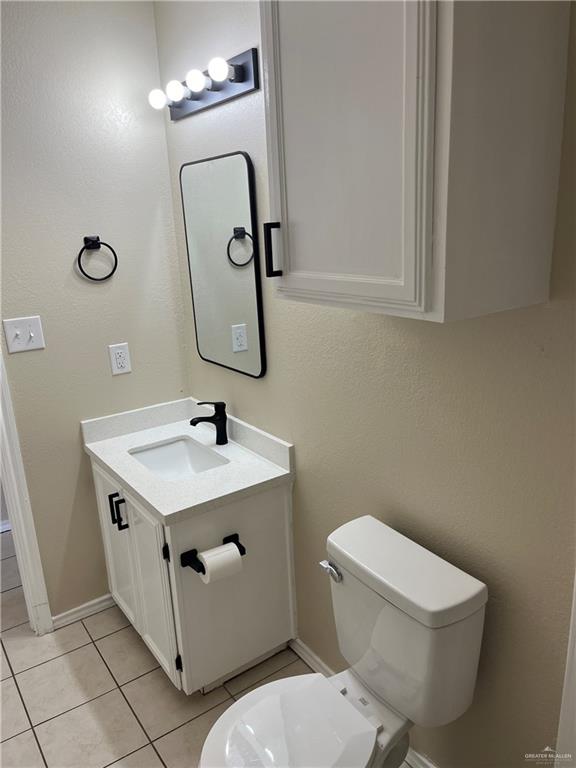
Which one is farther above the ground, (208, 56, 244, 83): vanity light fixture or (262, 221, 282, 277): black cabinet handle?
(208, 56, 244, 83): vanity light fixture

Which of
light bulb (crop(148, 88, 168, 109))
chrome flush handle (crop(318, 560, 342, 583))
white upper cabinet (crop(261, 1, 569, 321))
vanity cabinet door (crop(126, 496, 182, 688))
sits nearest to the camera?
white upper cabinet (crop(261, 1, 569, 321))

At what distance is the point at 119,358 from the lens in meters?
2.26

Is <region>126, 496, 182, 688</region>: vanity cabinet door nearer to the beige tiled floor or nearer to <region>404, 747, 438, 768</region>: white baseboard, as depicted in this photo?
the beige tiled floor

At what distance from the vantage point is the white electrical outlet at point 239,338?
6.49ft

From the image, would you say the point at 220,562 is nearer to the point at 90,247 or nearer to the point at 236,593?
the point at 236,593

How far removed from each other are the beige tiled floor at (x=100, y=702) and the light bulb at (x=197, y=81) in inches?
78.0

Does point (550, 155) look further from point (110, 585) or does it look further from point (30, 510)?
point (110, 585)

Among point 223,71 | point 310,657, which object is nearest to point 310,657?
point 310,657

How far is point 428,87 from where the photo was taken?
0.85 metres

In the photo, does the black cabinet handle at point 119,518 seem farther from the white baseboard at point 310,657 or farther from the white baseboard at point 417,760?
the white baseboard at point 417,760

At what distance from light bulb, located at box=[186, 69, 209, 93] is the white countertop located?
1128mm

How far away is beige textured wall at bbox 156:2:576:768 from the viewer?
3.61ft

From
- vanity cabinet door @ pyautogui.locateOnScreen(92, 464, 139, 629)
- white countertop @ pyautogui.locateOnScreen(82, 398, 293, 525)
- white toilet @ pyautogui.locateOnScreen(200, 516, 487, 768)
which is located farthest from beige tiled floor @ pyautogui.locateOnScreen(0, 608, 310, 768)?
white countertop @ pyautogui.locateOnScreen(82, 398, 293, 525)

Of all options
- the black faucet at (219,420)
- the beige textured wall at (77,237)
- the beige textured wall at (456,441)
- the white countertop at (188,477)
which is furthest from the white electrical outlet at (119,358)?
the beige textured wall at (456,441)
